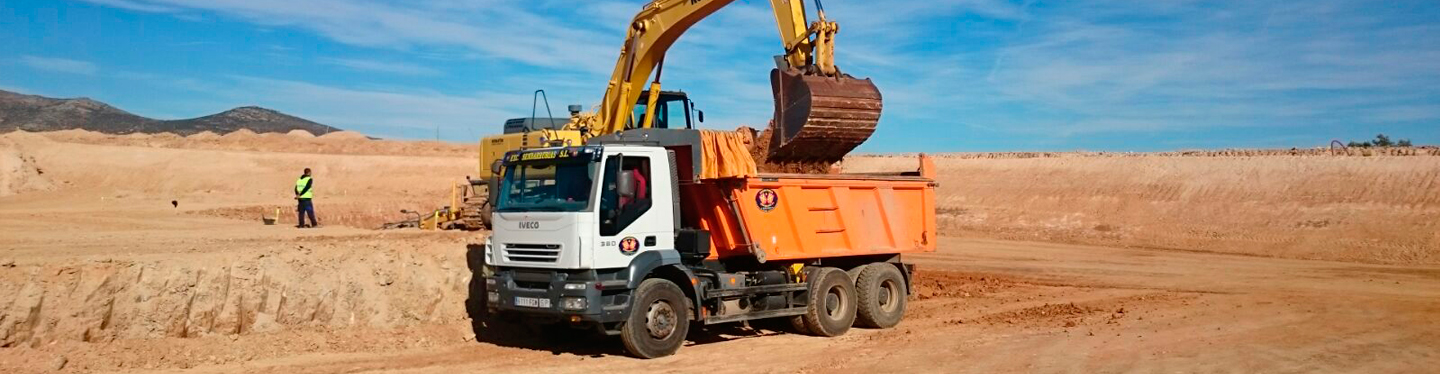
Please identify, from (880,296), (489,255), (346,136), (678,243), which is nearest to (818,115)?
(678,243)

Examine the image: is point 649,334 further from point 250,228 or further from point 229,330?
point 250,228

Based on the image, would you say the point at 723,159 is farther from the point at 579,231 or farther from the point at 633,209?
the point at 579,231

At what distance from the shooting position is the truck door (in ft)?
38.5

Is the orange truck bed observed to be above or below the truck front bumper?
above

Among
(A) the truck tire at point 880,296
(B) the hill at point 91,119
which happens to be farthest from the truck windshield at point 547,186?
(B) the hill at point 91,119

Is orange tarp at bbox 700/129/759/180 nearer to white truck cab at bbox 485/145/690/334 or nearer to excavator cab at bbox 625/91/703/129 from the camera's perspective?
white truck cab at bbox 485/145/690/334

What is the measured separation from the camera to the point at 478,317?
14.2 metres

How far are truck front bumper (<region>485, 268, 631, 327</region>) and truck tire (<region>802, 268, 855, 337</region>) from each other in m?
3.07

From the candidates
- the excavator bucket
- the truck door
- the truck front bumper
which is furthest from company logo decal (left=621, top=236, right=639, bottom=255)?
the excavator bucket

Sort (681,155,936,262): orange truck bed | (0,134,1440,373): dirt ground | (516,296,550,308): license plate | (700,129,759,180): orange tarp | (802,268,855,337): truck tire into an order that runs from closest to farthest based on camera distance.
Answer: (0,134,1440,373): dirt ground
(516,296,550,308): license plate
(700,129,759,180): orange tarp
(681,155,936,262): orange truck bed
(802,268,855,337): truck tire

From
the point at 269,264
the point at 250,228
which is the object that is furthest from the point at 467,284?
the point at 250,228

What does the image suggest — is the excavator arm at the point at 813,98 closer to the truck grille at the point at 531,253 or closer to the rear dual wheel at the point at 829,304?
the rear dual wheel at the point at 829,304

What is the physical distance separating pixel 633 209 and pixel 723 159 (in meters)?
1.48

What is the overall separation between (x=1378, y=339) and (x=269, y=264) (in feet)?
42.2
